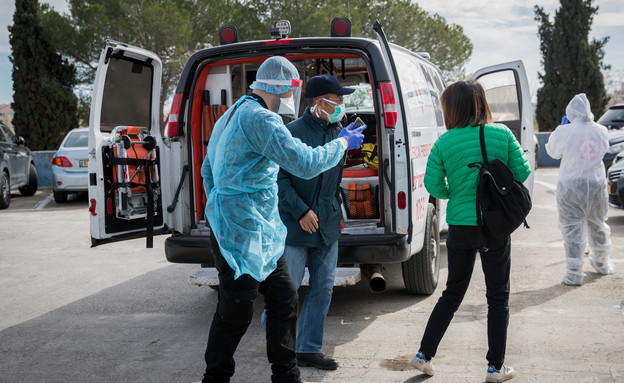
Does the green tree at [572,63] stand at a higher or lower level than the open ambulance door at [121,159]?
higher

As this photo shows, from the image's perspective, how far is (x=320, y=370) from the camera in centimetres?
445

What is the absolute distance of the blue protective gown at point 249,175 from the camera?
11.6ft

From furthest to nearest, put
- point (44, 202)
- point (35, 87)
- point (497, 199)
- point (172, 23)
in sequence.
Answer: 1. point (35, 87)
2. point (172, 23)
3. point (44, 202)
4. point (497, 199)

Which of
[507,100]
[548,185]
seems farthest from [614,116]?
[507,100]

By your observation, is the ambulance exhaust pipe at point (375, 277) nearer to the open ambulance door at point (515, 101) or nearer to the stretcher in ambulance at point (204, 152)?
the stretcher in ambulance at point (204, 152)

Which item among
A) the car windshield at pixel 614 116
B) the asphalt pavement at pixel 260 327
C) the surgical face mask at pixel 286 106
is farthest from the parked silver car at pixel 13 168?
the car windshield at pixel 614 116

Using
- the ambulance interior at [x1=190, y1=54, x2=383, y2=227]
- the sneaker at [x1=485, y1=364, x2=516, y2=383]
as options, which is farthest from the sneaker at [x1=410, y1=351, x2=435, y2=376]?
the ambulance interior at [x1=190, y1=54, x2=383, y2=227]

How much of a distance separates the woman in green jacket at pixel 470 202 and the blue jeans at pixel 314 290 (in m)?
0.71

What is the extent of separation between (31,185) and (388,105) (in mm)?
14205

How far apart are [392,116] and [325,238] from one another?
127 cm

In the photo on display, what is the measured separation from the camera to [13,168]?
15.7 meters

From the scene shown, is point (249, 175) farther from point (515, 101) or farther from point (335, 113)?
point (515, 101)

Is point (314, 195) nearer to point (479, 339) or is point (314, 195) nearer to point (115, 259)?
point (479, 339)

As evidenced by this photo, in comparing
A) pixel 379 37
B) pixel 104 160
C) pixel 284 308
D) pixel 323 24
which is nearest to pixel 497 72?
pixel 379 37
